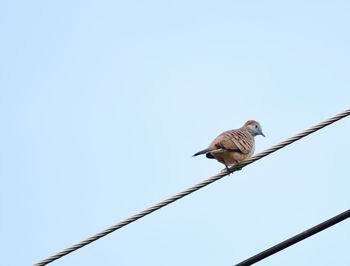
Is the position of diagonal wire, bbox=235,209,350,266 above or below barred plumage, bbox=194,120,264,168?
below

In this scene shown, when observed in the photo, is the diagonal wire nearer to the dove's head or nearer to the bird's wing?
the bird's wing

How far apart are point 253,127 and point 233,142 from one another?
84.3 inches

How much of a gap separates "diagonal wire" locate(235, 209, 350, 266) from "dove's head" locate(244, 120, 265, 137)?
256 inches

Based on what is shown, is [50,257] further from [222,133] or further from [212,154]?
[222,133]

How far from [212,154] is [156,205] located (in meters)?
3.52

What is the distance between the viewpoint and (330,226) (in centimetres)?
530

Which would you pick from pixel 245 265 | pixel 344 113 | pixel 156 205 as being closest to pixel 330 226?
pixel 245 265

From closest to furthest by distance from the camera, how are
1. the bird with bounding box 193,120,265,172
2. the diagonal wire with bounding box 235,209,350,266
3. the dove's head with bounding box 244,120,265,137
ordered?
the diagonal wire with bounding box 235,209,350,266 → the bird with bounding box 193,120,265,172 → the dove's head with bounding box 244,120,265,137

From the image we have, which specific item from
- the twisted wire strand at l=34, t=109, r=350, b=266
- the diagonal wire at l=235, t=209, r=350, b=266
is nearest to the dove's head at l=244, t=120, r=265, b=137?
the twisted wire strand at l=34, t=109, r=350, b=266

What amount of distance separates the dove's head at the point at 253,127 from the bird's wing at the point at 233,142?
1.23 metres

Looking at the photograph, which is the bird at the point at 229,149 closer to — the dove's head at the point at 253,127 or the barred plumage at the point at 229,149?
the barred plumage at the point at 229,149

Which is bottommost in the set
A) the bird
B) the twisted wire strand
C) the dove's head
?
the twisted wire strand

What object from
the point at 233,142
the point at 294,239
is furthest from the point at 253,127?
the point at 294,239

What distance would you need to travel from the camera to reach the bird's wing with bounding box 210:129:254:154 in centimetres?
979
